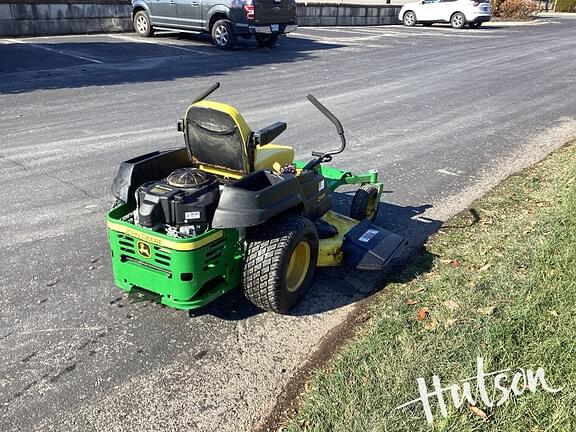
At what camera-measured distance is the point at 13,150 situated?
7410 millimetres

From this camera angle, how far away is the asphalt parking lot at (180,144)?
134 inches

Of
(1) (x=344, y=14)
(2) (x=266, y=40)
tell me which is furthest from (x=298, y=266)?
(1) (x=344, y=14)

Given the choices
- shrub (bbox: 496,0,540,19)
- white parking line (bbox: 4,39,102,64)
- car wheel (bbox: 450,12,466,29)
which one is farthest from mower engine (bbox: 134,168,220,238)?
shrub (bbox: 496,0,540,19)

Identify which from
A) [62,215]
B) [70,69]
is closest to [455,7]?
[70,69]

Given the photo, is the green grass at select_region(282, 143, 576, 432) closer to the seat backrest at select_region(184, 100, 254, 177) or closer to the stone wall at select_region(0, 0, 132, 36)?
the seat backrest at select_region(184, 100, 254, 177)

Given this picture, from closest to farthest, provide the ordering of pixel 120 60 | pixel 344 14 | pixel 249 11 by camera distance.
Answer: pixel 120 60, pixel 249 11, pixel 344 14

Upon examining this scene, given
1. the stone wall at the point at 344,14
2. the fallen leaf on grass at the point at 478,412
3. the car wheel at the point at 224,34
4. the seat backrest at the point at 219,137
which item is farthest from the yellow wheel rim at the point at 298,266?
the stone wall at the point at 344,14

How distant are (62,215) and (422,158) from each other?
479 centimetres

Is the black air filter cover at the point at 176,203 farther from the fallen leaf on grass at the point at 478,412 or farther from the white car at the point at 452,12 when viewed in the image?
the white car at the point at 452,12

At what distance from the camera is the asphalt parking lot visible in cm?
340

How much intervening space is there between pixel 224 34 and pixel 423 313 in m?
14.0

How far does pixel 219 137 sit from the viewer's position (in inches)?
158

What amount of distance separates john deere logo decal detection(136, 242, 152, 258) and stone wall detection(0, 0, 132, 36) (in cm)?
1548

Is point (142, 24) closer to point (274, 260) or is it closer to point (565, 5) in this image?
point (274, 260)
